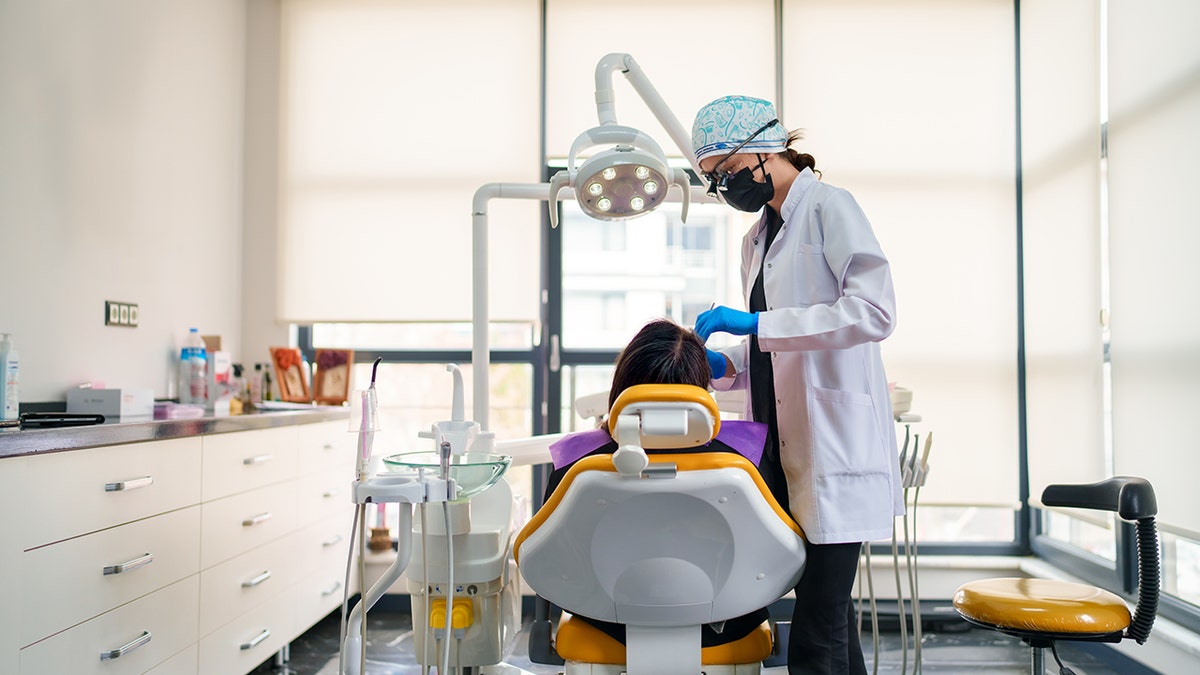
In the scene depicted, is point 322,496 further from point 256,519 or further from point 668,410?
point 668,410

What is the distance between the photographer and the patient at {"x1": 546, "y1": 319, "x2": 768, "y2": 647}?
136 cm

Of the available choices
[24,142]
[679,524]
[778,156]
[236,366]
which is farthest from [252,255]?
[679,524]

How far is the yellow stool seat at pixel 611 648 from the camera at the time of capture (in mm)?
1338

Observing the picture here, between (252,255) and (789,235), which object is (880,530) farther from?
(252,255)

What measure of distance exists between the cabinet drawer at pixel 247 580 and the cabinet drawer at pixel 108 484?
25 cm

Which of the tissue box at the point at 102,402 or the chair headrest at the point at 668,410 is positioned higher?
the chair headrest at the point at 668,410

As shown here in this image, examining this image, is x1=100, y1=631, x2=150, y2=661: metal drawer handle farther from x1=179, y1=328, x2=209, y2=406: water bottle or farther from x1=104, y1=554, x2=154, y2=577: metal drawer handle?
x1=179, y1=328, x2=209, y2=406: water bottle

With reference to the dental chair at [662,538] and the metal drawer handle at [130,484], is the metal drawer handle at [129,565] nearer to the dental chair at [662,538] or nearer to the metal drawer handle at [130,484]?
the metal drawer handle at [130,484]

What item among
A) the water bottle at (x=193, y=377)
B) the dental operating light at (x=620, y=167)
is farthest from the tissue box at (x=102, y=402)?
the dental operating light at (x=620, y=167)

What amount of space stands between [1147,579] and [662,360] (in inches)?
38.7

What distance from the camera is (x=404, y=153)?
3305 mm

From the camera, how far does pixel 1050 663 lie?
2.63m

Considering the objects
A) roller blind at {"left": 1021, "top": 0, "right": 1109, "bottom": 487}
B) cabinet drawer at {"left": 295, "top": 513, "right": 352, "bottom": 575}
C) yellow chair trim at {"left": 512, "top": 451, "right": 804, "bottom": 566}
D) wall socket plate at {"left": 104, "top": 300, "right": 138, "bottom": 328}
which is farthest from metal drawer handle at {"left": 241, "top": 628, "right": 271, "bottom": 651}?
roller blind at {"left": 1021, "top": 0, "right": 1109, "bottom": 487}

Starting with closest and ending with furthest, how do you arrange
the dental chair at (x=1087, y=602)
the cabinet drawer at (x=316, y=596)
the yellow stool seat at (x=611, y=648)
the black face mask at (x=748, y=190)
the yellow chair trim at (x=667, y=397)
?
1. the yellow chair trim at (x=667, y=397)
2. the yellow stool seat at (x=611, y=648)
3. the dental chair at (x=1087, y=602)
4. the black face mask at (x=748, y=190)
5. the cabinet drawer at (x=316, y=596)
